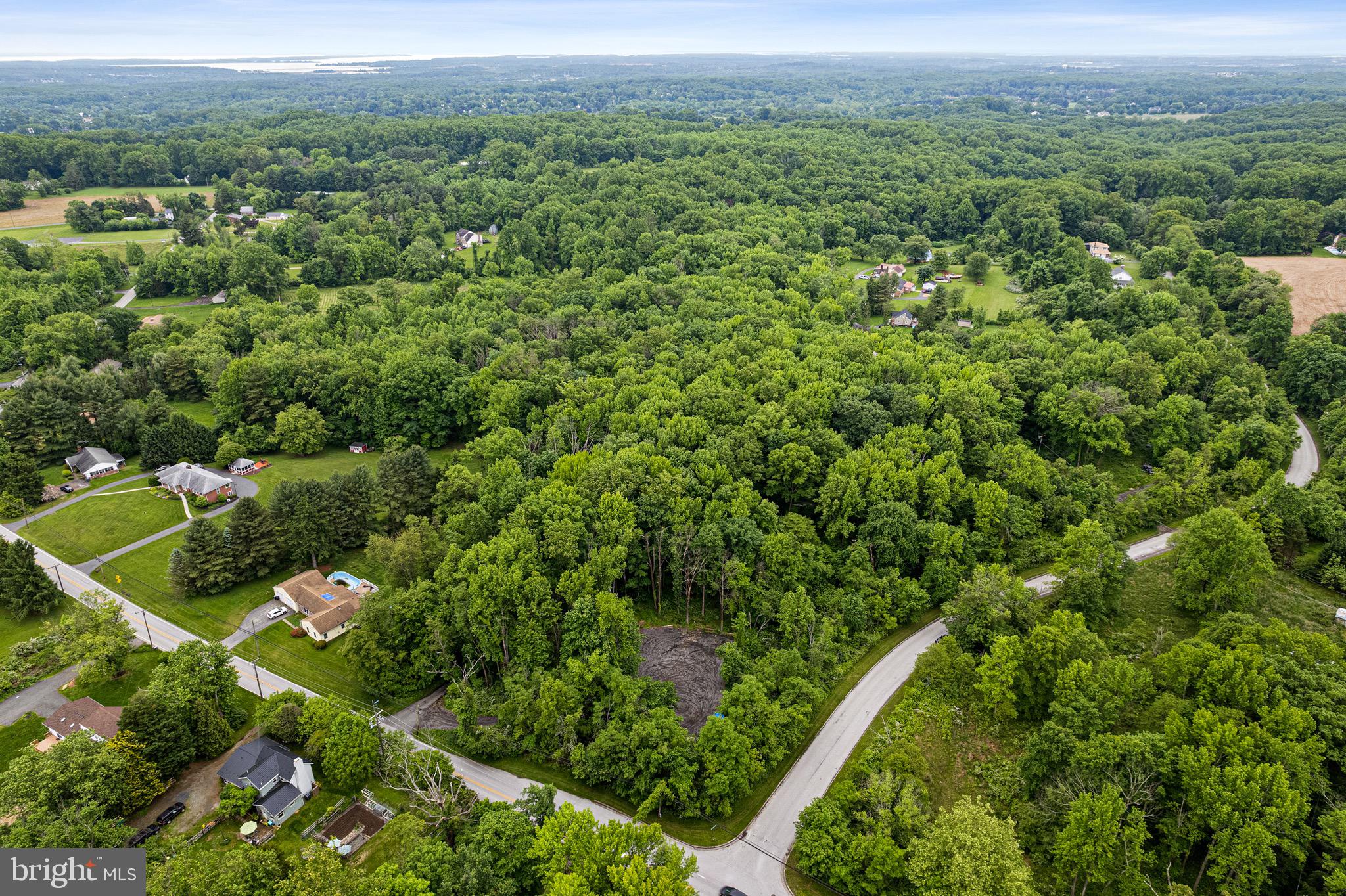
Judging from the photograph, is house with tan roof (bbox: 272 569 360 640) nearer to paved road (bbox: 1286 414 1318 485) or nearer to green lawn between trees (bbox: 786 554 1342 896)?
green lawn between trees (bbox: 786 554 1342 896)

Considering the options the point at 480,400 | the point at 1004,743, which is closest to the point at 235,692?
the point at 480,400

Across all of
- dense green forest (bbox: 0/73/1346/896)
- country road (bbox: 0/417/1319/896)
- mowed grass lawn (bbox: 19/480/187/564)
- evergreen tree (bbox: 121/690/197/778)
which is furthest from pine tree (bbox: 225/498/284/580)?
evergreen tree (bbox: 121/690/197/778)

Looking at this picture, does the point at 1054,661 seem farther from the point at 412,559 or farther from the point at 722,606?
the point at 412,559

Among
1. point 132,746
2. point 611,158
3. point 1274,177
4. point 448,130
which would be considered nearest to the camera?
point 132,746

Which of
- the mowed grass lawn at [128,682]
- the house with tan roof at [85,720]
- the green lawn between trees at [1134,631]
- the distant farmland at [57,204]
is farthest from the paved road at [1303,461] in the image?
the distant farmland at [57,204]

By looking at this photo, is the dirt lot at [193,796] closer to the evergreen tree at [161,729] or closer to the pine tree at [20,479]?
the evergreen tree at [161,729]
